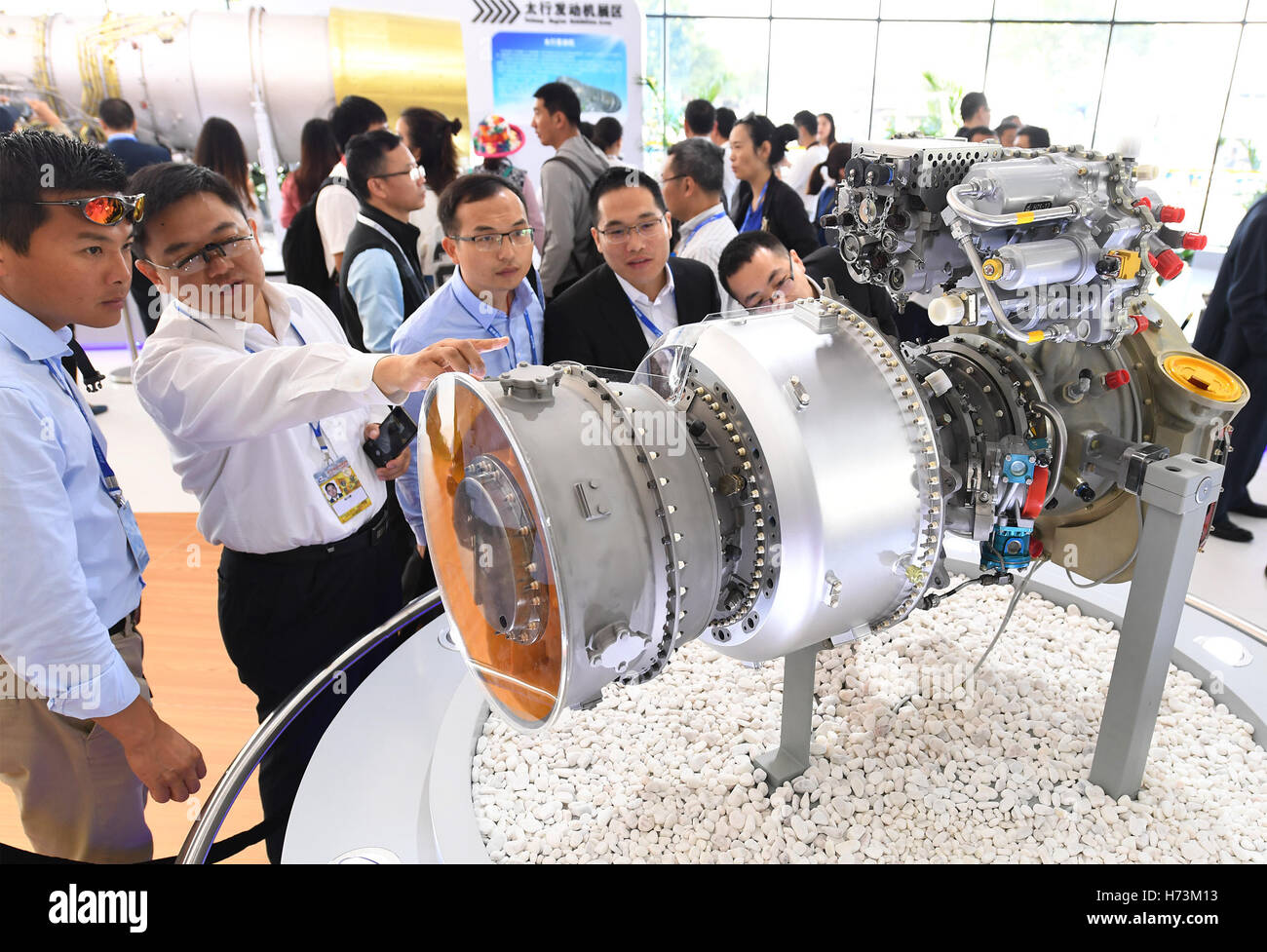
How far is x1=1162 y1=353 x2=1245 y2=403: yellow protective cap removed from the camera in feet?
5.32

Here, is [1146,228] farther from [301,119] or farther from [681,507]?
[301,119]

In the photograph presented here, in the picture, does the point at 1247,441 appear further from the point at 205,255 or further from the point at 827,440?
the point at 205,255

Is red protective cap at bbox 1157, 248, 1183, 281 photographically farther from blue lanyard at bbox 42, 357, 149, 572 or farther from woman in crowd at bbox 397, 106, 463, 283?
woman in crowd at bbox 397, 106, 463, 283

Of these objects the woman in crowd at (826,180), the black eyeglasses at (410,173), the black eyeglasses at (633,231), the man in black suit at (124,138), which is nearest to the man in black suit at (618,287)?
the black eyeglasses at (633,231)

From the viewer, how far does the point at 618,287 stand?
2.72 metres

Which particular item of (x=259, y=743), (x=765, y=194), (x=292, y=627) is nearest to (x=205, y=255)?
(x=292, y=627)

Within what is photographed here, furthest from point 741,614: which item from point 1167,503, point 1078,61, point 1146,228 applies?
point 1078,61

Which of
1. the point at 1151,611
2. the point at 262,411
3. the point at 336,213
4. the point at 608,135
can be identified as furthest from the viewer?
the point at 608,135

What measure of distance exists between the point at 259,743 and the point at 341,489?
68cm

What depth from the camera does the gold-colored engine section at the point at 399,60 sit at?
6.93 m

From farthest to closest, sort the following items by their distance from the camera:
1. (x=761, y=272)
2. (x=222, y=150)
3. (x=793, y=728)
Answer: (x=222, y=150)
(x=761, y=272)
(x=793, y=728)

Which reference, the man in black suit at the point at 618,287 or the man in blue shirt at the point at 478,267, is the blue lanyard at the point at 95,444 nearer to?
the man in blue shirt at the point at 478,267

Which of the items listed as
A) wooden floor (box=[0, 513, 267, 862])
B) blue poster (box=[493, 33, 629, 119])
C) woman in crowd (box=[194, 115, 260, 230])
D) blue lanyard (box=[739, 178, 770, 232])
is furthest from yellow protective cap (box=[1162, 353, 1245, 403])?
blue poster (box=[493, 33, 629, 119])

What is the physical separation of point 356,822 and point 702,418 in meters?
→ 1.11
